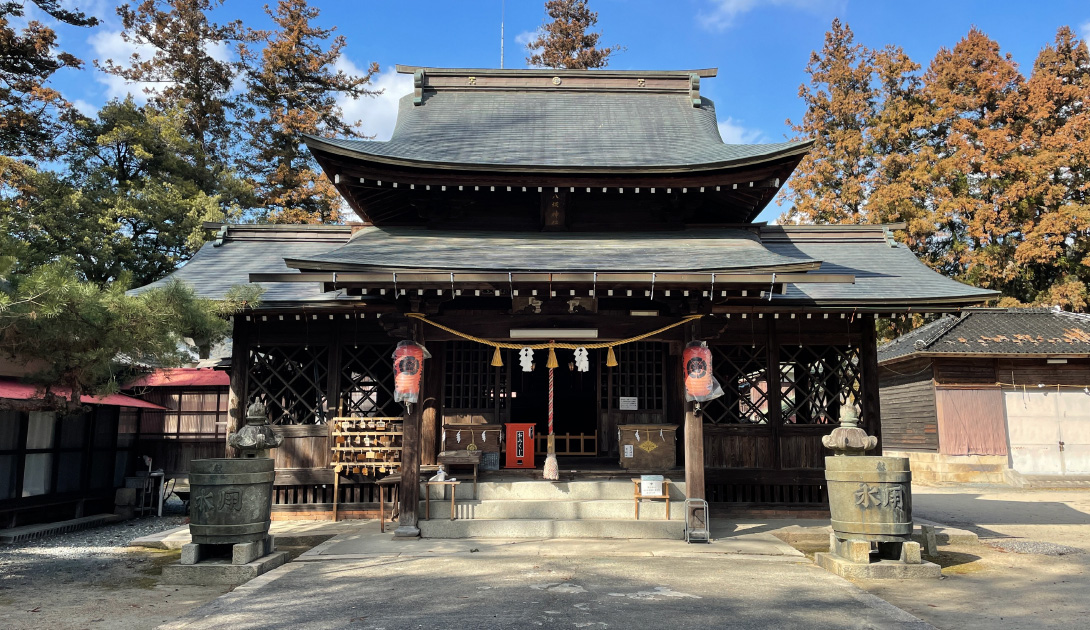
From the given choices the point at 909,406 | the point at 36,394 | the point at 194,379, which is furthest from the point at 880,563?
the point at 194,379

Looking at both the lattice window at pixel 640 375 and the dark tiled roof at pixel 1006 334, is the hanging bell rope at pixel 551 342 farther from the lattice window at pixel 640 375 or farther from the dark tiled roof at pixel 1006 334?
the dark tiled roof at pixel 1006 334

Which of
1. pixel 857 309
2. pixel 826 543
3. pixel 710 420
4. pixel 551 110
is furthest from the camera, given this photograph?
pixel 551 110

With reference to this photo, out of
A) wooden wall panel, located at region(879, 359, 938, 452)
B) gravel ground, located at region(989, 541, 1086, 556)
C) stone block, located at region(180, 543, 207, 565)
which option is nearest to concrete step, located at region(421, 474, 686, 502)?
stone block, located at region(180, 543, 207, 565)

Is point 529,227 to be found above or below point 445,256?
above

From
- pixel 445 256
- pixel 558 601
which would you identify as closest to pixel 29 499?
pixel 445 256

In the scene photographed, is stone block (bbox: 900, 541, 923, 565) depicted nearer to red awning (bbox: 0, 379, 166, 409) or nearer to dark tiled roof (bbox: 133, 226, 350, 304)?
dark tiled roof (bbox: 133, 226, 350, 304)

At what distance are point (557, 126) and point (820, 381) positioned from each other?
23.2 ft

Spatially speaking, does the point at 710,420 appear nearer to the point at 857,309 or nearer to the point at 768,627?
the point at 857,309

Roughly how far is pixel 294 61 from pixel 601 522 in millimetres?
25841

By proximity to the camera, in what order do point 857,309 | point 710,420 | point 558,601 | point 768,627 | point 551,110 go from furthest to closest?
point 551,110 → point 710,420 → point 857,309 → point 558,601 → point 768,627

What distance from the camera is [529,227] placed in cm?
1179

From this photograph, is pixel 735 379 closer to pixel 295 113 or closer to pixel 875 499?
pixel 875 499

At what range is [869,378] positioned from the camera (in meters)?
11.4

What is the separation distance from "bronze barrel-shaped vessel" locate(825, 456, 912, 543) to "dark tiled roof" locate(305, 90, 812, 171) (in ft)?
16.1
